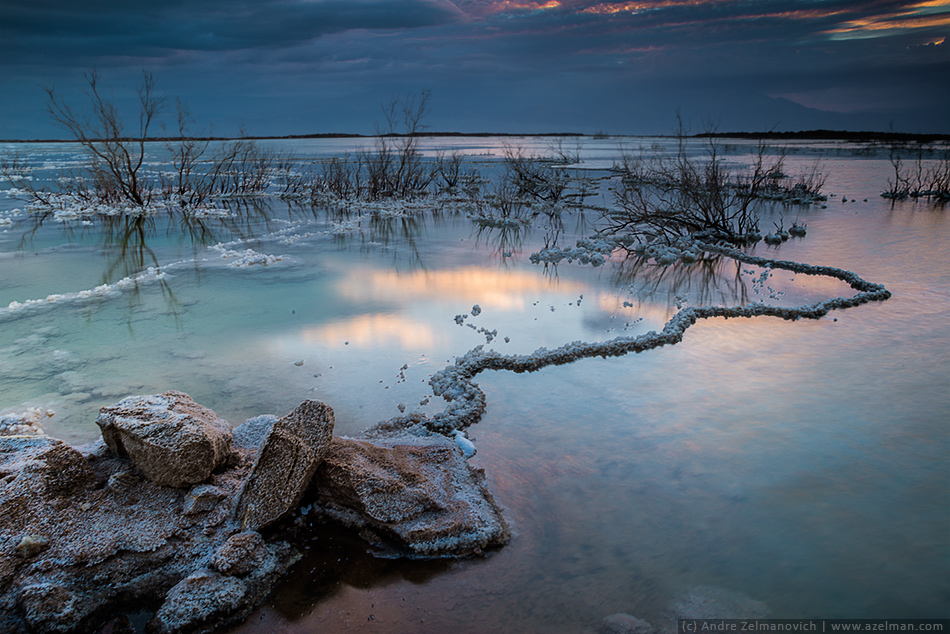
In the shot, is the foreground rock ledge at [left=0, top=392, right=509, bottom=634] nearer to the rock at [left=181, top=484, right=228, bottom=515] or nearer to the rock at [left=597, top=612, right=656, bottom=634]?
the rock at [left=181, top=484, right=228, bottom=515]

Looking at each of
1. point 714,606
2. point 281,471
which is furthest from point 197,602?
point 714,606

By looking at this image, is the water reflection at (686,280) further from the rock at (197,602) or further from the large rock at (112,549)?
the rock at (197,602)

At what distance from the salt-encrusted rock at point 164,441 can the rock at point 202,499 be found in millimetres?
80

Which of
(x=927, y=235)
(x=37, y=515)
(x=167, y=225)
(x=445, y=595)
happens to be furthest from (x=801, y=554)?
(x=167, y=225)

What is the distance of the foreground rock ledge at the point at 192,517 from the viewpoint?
2512 millimetres

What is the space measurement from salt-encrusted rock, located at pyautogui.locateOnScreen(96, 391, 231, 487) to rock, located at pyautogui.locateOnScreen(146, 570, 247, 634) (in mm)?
649

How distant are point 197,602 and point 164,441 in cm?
92

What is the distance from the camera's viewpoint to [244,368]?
A: 16.7 feet

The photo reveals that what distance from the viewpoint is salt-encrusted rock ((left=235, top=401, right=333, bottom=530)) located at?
9.57 ft

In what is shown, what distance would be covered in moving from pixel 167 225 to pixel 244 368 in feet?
35.8

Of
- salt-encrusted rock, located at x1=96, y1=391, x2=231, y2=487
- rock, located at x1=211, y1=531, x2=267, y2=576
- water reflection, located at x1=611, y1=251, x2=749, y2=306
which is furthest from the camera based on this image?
water reflection, located at x1=611, y1=251, x2=749, y2=306

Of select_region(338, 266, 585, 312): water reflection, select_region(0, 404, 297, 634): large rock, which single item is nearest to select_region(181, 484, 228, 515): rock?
select_region(0, 404, 297, 634): large rock

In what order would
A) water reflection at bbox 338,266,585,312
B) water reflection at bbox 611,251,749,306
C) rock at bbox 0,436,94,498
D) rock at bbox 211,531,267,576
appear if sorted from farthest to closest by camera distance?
water reflection at bbox 611,251,749,306 → water reflection at bbox 338,266,585,312 → rock at bbox 0,436,94,498 → rock at bbox 211,531,267,576

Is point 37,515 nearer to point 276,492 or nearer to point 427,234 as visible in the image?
point 276,492
